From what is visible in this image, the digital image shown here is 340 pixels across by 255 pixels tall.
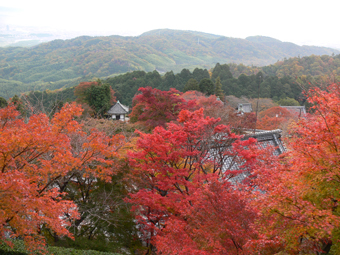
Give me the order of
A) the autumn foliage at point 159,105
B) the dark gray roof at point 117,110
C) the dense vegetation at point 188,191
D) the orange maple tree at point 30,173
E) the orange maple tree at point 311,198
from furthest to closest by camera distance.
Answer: the dark gray roof at point 117,110, the autumn foliage at point 159,105, the orange maple tree at point 30,173, the dense vegetation at point 188,191, the orange maple tree at point 311,198

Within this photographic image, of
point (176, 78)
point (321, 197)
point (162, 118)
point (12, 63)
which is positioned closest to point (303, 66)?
point (176, 78)

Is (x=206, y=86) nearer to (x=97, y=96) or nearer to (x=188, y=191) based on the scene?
(x=97, y=96)

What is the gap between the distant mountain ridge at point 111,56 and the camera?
287 ft

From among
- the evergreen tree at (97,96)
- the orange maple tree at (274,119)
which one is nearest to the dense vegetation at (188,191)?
the orange maple tree at (274,119)

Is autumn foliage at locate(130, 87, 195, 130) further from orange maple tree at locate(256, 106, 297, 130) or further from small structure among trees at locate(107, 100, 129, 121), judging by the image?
small structure among trees at locate(107, 100, 129, 121)

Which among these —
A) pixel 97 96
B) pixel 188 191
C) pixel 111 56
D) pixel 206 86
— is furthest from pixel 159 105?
pixel 111 56

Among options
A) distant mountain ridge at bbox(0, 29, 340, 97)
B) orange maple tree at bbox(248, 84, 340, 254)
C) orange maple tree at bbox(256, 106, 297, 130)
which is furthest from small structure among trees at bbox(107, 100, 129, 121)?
distant mountain ridge at bbox(0, 29, 340, 97)

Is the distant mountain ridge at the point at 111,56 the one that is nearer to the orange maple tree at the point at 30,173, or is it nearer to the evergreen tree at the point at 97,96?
the evergreen tree at the point at 97,96

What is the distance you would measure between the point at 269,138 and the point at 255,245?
892 centimetres

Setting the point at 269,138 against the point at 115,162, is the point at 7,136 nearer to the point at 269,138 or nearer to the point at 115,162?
the point at 115,162

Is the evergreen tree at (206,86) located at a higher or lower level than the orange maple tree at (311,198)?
lower

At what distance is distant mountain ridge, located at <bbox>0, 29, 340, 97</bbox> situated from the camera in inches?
3442

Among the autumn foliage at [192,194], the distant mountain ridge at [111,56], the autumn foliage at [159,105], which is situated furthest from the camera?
the distant mountain ridge at [111,56]

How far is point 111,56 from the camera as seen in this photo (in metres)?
107
